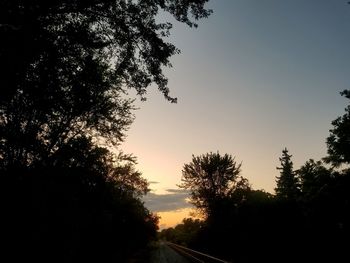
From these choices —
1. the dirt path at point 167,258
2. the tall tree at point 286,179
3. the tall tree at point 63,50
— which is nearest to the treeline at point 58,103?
the tall tree at point 63,50

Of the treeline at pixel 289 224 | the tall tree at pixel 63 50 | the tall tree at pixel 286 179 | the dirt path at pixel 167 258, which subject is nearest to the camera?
the tall tree at pixel 63 50

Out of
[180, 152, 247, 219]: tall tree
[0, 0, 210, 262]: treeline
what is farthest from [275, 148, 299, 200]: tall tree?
[0, 0, 210, 262]: treeline

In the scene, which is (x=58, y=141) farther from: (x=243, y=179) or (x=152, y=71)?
(x=243, y=179)

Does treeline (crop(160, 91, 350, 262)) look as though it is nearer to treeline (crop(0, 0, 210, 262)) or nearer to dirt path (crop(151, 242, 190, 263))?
dirt path (crop(151, 242, 190, 263))

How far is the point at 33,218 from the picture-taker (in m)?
12.7

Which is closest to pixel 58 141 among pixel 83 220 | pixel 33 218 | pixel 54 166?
pixel 54 166

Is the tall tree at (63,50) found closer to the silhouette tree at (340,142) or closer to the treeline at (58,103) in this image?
the treeline at (58,103)

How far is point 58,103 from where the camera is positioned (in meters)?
10.3

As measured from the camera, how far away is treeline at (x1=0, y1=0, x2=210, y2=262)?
8.33m

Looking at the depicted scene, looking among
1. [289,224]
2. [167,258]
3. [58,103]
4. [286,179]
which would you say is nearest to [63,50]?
[58,103]

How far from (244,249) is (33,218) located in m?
13.6

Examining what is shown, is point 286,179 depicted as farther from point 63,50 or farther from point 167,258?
point 63,50

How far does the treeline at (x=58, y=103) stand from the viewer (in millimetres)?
8328

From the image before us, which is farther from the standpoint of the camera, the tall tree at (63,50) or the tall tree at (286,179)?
the tall tree at (286,179)
